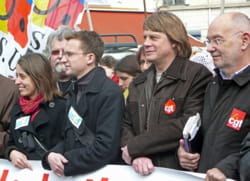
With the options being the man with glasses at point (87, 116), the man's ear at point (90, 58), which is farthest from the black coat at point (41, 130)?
the man's ear at point (90, 58)

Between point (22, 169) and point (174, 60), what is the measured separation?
1.34 m

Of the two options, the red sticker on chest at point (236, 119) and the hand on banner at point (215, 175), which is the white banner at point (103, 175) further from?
the red sticker on chest at point (236, 119)

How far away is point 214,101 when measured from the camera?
3074 millimetres

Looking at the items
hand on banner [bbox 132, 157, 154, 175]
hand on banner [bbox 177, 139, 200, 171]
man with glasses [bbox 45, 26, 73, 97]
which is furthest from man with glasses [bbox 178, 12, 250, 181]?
man with glasses [bbox 45, 26, 73, 97]

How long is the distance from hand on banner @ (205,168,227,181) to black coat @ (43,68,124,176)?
763 mm

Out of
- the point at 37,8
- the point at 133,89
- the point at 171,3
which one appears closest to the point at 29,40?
the point at 37,8

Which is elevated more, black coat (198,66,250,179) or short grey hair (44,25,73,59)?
short grey hair (44,25,73,59)

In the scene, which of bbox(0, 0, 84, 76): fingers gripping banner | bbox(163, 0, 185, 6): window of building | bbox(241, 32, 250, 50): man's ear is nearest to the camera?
bbox(241, 32, 250, 50): man's ear

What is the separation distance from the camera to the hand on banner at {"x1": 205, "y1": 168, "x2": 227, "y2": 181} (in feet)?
9.03

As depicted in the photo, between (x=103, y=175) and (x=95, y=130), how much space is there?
29cm

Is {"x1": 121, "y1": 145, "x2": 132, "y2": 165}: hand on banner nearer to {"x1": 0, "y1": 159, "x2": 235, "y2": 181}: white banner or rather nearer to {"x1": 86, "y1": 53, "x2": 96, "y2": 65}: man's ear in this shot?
{"x1": 0, "y1": 159, "x2": 235, "y2": 181}: white banner

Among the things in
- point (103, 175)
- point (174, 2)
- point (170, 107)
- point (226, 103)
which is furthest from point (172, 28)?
point (174, 2)

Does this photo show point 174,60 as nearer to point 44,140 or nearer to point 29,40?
point 44,140

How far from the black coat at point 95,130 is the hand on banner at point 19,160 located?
387mm
